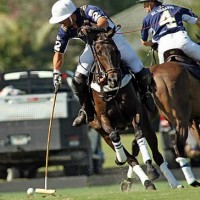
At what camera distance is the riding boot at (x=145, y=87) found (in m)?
15.7

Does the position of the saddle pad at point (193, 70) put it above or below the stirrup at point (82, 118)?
above

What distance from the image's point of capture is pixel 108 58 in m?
14.8

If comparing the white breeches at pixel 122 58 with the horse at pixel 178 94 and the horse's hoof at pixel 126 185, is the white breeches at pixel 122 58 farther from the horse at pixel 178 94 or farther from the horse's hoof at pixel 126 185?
the horse's hoof at pixel 126 185

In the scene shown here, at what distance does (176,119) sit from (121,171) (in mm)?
2517

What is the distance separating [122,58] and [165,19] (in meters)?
1.34

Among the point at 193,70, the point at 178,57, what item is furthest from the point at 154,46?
the point at 193,70

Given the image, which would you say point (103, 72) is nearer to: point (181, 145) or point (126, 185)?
point (181, 145)

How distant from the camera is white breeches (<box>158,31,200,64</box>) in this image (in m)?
16.5

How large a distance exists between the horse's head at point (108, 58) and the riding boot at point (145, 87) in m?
0.80

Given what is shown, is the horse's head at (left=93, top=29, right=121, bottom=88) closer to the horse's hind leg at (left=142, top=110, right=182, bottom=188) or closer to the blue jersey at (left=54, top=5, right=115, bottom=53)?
the blue jersey at (left=54, top=5, right=115, bottom=53)

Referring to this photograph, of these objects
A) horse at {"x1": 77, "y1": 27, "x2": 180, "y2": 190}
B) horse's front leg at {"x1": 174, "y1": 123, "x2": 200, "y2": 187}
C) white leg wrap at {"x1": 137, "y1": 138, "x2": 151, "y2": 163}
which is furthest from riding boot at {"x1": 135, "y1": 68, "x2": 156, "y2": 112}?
white leg wrap at {"x1": 137, "y1": 138, "x2": 151, "y2": 163}

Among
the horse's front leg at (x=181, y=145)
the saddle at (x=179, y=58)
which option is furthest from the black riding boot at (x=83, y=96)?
the saddle at (x=179, y=58)

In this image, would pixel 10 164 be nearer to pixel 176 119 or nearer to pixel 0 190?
pixel 0 190

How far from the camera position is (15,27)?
40250 mm
